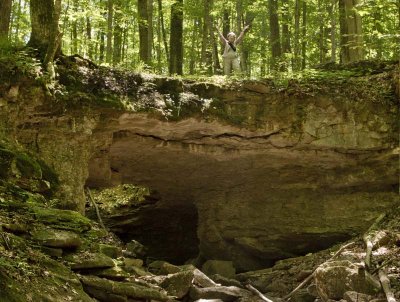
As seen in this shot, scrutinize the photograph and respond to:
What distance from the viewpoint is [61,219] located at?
5352 mm

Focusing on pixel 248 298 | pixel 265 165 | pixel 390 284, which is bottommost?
pixel 248 298

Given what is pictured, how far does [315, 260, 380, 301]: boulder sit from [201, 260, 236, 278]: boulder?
3733mm

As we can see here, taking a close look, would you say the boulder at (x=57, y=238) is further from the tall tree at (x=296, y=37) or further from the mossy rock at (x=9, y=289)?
the tall tree at (x=296, y=37)

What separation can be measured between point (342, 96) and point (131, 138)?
14.2 feet

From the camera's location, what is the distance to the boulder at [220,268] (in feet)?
32.9

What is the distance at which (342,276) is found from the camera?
6203 mm

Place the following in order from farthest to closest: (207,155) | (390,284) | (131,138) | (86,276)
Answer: (207,155)
(131,138)
(390,284)
(86,276)

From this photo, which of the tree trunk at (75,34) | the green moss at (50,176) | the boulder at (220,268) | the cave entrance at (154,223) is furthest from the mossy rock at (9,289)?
the tree trunk at (75,34)

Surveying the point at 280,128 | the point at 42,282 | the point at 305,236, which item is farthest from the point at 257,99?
the point at 42,282

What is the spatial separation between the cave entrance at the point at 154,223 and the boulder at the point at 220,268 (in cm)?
286

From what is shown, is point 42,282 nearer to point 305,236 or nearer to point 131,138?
point 131,138

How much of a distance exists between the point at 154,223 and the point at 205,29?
6.38 m

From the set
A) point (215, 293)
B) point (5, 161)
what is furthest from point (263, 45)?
point (5, 161)

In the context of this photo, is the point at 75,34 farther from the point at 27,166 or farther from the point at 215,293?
the point at 215,293
